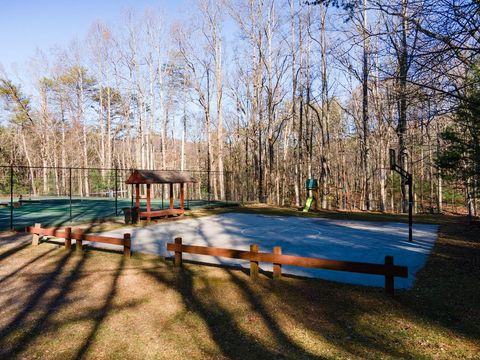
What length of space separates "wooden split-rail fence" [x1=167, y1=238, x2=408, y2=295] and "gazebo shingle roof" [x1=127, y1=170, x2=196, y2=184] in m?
8.09

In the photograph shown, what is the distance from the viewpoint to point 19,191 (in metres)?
36.0

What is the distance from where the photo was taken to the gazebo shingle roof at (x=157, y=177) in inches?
604

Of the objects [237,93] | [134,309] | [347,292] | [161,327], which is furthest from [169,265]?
[237,93]

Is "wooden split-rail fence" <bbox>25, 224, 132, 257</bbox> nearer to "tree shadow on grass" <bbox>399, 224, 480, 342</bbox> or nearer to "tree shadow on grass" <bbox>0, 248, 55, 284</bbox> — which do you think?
"tree shadow on grass" <bbox>0, 248, 55, 284</bbox>

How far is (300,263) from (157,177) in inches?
445

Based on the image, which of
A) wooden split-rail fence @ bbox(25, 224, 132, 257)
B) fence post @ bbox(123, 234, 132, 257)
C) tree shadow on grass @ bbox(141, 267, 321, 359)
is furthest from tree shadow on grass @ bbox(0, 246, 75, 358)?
tree shadow on grass @ bbox(141, 267, 321, 359)

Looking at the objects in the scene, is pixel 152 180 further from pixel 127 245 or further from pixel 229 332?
pixel 229 332

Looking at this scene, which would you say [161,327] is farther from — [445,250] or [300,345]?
[445,250]

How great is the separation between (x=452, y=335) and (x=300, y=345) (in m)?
2.06

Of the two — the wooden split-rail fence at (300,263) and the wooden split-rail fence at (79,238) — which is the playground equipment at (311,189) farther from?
the wooden split-rail fence at (300,263)

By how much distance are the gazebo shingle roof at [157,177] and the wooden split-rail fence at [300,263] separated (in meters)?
8.09

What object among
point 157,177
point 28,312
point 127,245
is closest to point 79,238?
point 127,245

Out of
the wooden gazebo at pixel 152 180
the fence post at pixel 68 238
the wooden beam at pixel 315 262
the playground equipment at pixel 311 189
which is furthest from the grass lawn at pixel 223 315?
the playground equipment at pixel 311 189

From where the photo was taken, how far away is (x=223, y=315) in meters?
5.21
